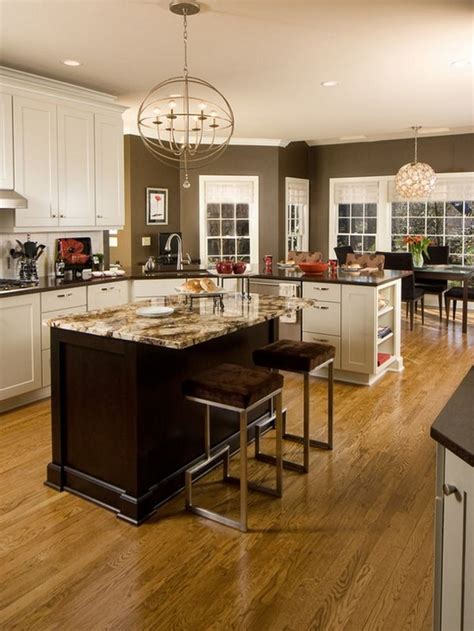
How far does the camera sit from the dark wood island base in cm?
278

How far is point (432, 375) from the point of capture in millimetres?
5332

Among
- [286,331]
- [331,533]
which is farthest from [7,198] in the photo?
[331,533]

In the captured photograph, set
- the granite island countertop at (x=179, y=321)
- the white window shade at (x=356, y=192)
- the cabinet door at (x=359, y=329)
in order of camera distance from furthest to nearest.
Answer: the white window shade at (x=356, y=192) < the cabinet door at (x=359, y=329) < the granite island countertop at (x=179, y=321)

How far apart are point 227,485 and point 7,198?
9.00 feet

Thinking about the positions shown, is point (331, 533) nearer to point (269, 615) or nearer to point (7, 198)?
point (269, 615)

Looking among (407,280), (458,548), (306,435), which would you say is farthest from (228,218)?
(458,548)

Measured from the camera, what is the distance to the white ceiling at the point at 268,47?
3.38 metres

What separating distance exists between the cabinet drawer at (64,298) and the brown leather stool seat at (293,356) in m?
1.95

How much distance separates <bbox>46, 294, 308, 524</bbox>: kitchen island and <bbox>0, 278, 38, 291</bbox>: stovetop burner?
1469 millimetres

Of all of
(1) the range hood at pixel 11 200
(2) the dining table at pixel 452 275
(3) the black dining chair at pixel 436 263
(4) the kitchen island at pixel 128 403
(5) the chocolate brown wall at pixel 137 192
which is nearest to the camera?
(4) the kitchen island at pixel 128 403

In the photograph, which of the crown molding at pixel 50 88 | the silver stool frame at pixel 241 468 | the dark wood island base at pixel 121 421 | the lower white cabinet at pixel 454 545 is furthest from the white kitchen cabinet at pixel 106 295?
the lower white cabinet at pixel 454 545

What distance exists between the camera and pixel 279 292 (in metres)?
5.43

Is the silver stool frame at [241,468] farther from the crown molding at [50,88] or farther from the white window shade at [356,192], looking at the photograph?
the white window shade at [356,192]

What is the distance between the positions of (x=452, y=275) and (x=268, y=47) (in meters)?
4.07
